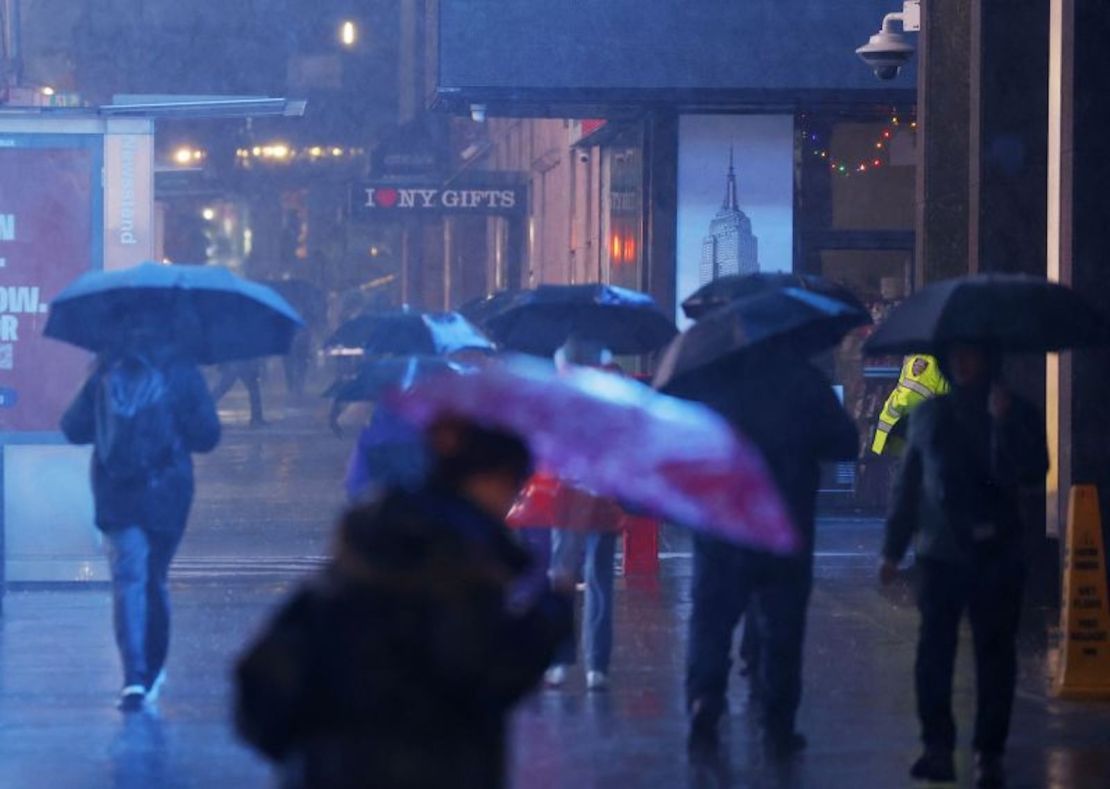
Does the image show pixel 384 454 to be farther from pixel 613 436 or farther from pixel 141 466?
pixel 613 436

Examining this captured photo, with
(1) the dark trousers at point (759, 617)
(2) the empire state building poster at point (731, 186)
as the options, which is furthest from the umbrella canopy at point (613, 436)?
(2) the empire state building poster at point (731, 186)

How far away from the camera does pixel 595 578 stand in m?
8.91

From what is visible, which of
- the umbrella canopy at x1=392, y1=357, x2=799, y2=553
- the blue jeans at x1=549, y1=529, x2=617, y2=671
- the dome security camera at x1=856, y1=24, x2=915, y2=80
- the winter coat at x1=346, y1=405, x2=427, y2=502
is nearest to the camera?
the umbrella canopy at x1=392, y1=357, x2=799, y2=553

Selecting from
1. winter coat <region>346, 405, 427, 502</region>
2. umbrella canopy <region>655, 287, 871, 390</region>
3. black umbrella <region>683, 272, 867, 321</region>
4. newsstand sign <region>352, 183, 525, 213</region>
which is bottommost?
winter coat <region>346, 405, 427, 502</region>

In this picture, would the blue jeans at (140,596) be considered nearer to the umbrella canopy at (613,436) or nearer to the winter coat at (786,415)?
the winter coat at (786,415)

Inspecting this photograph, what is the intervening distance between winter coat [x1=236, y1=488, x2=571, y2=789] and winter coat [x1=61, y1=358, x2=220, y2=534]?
482cm

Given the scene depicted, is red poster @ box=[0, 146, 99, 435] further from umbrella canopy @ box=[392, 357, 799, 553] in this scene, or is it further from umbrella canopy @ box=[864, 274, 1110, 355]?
umbrella canopy @ box=[392, 357, 799, 553]

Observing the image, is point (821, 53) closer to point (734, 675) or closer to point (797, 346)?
point (734, 675)

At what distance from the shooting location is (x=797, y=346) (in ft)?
25.2

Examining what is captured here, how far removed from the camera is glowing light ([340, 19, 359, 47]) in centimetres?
6375

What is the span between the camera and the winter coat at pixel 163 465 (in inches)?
328

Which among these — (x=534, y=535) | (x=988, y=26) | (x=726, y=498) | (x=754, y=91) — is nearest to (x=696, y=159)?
(x=754, y=91)

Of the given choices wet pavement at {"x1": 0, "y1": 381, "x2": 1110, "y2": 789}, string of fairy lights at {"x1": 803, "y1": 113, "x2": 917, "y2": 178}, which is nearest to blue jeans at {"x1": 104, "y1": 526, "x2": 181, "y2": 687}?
wet pavement at {"x1": 0, "y1": 381, "x2": 1110, "y2": 789}

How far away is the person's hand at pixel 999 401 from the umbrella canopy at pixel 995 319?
0.50ft
